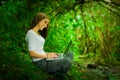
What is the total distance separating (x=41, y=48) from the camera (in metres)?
6.58

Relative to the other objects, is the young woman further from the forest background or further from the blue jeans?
the forest background

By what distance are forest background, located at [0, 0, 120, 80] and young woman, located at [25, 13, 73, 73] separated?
0.25 meters

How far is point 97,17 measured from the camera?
413 inches

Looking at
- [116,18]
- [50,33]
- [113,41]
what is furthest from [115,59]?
[50,33]

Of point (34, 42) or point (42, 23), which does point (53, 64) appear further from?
point (42, 23)

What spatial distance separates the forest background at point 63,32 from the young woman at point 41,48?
247 mm

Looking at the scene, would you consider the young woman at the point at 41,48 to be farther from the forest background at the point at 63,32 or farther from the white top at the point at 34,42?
the forest background at the point at 63,32

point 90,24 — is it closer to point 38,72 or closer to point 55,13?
point 55,13

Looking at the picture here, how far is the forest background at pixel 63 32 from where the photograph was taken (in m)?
6.89

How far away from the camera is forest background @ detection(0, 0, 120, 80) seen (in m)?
6.89

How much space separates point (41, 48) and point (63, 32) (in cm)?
338

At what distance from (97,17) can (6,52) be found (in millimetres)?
4215

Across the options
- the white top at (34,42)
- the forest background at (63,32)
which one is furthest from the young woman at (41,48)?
the forest background at (63,32)

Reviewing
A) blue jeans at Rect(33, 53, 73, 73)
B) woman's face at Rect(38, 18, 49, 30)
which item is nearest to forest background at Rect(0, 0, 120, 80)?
blue jeans at Rect(33, 53, 73, 73)
